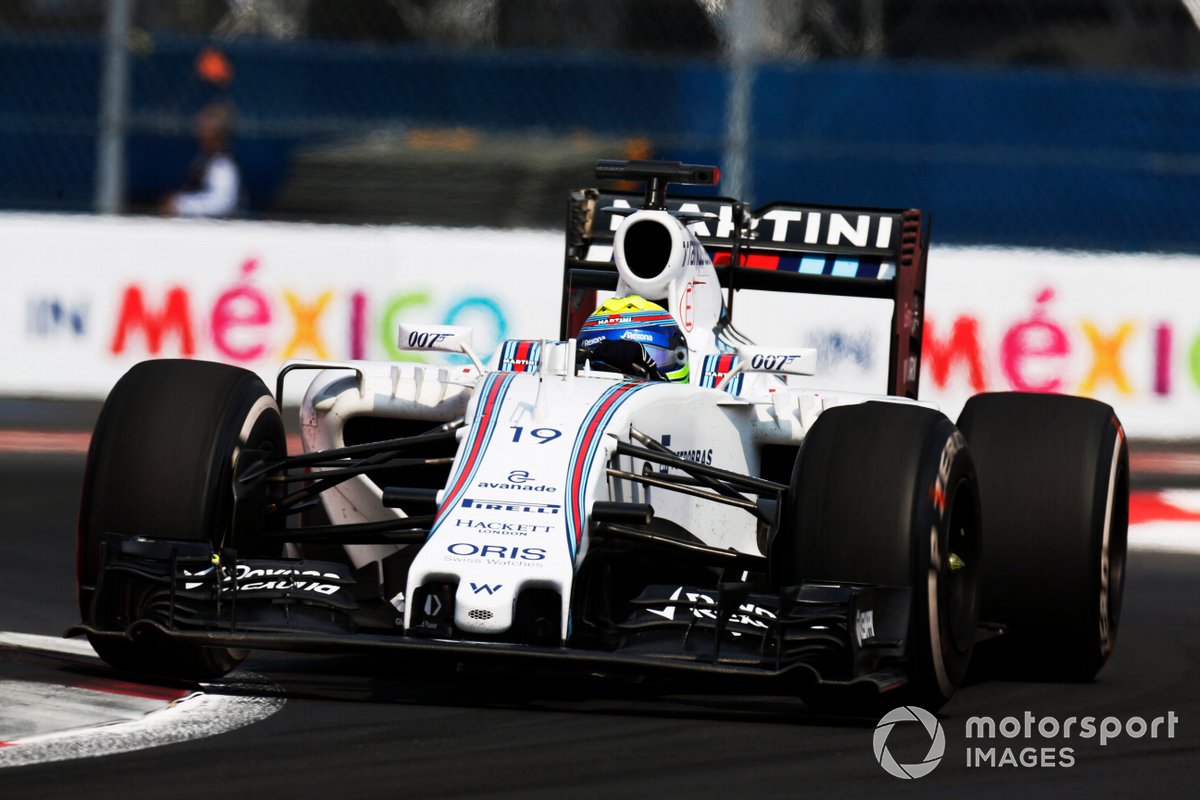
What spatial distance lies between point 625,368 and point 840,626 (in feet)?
5.94

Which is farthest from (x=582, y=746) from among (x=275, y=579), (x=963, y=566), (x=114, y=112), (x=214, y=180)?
(x=214, y=180)

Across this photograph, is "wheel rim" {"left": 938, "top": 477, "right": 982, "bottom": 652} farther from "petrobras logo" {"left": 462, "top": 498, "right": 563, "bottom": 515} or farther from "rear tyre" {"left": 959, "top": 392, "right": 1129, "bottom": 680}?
"petrobras logo" {"left": 462, "top": 498, "right": 563, "bottom": 515}

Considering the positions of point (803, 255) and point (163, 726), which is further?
point (803, 255)

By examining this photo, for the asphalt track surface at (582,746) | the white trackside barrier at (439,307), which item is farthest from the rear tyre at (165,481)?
the white trackside barrier at (439,307)

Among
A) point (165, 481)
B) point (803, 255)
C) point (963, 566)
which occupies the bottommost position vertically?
point (963, 566)

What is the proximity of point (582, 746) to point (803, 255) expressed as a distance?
418cm

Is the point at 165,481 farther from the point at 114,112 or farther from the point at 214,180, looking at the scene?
the point at 214,180

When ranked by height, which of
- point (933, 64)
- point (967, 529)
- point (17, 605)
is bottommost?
point (17, 605)

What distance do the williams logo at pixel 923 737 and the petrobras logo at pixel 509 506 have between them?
3.68 ft

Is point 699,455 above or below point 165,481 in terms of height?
above

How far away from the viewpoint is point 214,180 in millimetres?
16984

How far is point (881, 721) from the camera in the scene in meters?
6.39

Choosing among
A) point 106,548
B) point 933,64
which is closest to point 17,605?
point 106,548

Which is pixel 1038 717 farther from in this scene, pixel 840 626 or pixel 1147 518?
pixel 1147 518
